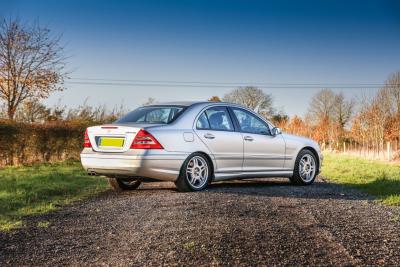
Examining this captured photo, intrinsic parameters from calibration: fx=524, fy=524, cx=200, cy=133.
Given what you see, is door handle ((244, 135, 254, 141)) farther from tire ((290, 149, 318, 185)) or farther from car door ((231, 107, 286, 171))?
tire ((290, 149, 318, 185))

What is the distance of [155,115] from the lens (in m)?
9.05

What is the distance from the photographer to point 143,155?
8.15 meters

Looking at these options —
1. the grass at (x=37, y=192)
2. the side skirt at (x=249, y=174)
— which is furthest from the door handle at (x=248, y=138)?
the grass at (x=37, y=192)

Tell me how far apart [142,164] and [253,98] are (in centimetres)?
5485

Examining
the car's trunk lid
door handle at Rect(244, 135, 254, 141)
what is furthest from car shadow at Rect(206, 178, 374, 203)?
the car's trunk lid

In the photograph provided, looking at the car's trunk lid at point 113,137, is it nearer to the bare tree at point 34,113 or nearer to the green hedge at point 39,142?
the green hedge at point 39,142

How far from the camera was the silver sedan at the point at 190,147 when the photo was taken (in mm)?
8242

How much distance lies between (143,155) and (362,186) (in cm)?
501

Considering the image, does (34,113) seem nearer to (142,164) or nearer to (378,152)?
(142,164)

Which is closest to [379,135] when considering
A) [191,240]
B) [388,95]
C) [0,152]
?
[388,95]

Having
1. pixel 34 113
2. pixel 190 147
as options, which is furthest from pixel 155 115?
pixel 34 113

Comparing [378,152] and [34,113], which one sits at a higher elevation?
[34,113]

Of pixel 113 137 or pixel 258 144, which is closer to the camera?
pixel 113 137

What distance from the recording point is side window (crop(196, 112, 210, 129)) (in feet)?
29.4
